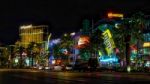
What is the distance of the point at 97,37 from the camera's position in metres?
127

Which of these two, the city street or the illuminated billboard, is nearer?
the city street

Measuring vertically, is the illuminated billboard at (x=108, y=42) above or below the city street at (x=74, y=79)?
above

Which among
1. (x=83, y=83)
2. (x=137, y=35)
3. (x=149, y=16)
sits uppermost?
(x=149, y=16)

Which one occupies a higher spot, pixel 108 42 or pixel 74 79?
pixel 108 42

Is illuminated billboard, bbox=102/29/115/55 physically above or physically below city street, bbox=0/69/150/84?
above

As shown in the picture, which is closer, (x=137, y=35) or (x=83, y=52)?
(x=137, y=35)

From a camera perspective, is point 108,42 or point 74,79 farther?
point 108,42

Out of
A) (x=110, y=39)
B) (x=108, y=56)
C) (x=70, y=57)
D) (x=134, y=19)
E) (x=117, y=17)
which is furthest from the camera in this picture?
(x=70, y=57)

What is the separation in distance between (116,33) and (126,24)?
533cm

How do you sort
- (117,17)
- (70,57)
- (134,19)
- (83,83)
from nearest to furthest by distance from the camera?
(83,83) → (134,19) → (117,17) → (70,57)

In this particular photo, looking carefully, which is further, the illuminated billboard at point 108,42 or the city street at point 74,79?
the illuminated billboard at point 108,42

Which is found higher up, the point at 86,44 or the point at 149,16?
the point at 149,16

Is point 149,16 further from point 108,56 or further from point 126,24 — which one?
point 126,24

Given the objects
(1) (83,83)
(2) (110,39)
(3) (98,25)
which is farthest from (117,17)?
(1) (83,83)
